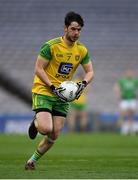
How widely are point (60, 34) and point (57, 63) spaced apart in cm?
1950

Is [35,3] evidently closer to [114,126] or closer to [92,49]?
[92,49]

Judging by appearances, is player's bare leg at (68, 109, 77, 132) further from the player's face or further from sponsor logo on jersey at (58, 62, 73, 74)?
the player's face

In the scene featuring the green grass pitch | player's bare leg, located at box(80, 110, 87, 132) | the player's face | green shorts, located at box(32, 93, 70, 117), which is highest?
the player's face

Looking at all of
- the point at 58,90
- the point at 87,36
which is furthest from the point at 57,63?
the point at 87,36

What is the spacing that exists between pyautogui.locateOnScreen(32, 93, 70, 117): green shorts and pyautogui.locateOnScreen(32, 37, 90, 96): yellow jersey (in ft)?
0.23

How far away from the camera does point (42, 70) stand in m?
9.70

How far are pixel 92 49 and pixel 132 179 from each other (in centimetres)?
2115

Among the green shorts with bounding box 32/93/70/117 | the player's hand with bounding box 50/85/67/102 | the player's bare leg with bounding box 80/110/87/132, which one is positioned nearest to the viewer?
the player's hand with bounding box 50/85/67/102

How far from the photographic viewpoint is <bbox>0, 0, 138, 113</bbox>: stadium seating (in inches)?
1116

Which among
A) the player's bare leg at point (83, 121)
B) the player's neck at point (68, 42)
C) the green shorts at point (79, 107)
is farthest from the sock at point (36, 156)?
the green shorts at point (79, 107)

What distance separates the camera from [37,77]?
988cm

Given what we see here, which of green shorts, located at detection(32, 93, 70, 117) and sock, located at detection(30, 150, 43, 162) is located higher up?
green shorts, located at detection(32, 93, 70, 117)

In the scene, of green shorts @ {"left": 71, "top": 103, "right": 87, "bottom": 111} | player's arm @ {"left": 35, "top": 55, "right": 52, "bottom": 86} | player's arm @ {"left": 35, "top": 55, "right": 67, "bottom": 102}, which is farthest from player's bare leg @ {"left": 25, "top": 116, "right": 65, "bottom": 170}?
green shorts @ {"left": 71, "top": 103, "right": 87, "bottom": 111}

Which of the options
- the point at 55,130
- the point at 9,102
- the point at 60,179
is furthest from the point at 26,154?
the point at 9,102
